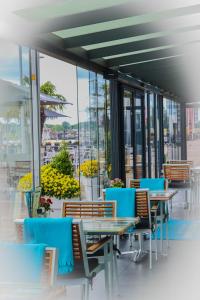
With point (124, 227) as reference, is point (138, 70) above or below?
above

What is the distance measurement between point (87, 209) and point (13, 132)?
114 centimetres

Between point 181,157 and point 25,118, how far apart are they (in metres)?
15.0

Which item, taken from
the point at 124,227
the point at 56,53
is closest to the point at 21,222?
the point at 124,227

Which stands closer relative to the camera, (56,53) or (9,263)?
(9,263)

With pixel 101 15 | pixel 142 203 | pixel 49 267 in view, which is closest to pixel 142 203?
pixel 142 203

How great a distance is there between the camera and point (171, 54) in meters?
8.64

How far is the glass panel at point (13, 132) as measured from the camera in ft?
17.9

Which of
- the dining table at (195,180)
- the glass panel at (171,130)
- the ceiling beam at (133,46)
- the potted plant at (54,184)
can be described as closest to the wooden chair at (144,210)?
the potted plant at (54,184)

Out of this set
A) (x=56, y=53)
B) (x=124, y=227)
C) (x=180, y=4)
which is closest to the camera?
(x=124, y=227)

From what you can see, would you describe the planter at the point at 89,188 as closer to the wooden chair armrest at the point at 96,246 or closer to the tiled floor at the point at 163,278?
the tiled floor at the point at 163,278

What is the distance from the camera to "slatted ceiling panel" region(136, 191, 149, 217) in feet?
20.8

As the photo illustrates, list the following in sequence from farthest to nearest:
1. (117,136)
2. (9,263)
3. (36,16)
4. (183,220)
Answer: (183,220)
(117,136)
(36,16)
(9,263)

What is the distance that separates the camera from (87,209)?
5512 millimetres

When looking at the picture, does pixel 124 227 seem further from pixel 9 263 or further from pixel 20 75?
pixel 20 75
